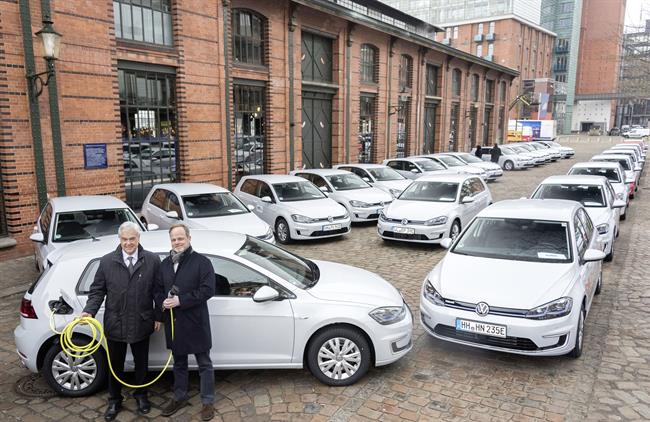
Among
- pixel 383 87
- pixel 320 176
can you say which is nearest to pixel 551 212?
→ pixel 320 176

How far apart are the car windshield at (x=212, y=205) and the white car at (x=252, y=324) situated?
5.08 meters

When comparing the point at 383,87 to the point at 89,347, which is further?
the point at 383,87

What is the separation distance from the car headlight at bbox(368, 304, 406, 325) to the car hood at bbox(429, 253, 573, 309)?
709mm

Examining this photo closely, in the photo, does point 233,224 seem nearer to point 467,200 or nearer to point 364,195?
point 364,195

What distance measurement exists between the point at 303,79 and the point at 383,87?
5.90 metres

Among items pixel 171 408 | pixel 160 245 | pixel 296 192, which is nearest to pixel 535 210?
pixel 160 245

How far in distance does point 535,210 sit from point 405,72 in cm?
2041

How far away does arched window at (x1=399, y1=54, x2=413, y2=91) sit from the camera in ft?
84.0

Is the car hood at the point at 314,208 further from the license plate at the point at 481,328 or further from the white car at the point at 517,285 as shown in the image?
the license plate at the point at 481,328

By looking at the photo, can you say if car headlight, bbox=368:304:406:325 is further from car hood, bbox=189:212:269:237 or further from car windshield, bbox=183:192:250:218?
car windshield, bbox=183:192:250:218

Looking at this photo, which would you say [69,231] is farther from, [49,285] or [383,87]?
[383,87]

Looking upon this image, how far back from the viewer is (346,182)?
14.5 metres

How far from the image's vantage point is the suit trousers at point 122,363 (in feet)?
14.1

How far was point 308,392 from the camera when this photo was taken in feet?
16.0
